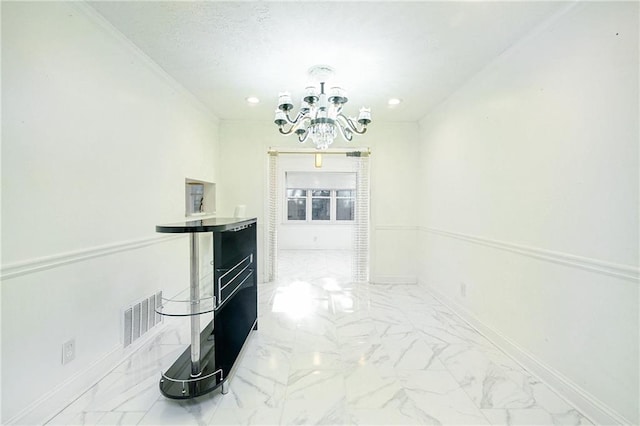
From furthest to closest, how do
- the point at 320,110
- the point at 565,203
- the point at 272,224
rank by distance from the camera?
the point at 272,224
the point at 320,110
the point at 565,203

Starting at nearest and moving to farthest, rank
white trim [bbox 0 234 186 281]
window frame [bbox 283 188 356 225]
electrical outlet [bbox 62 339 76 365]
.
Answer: white trim [bbox 0 234 186 281] → electrical outlet [bbox 62 339 76 365] → window frame [bbox 283 188 356 225]

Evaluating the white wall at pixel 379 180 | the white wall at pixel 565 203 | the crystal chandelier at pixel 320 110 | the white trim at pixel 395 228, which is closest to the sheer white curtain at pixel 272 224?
the white wall at pixel 379 180

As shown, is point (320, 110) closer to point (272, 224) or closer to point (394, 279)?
point (272, 224)

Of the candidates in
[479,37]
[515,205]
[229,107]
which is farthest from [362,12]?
[229,107]

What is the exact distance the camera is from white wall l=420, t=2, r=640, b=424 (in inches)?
57.4

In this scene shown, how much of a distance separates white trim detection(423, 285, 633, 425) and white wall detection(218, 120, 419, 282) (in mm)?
1653

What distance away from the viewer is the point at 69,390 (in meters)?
1.69

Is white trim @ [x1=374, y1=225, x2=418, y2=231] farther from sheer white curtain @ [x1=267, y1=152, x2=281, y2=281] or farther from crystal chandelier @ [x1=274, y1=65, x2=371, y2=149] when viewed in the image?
crystal chandelier @ [x1=274, y1=65, x2=371, y2=149]

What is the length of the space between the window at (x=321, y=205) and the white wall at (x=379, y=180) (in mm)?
3518

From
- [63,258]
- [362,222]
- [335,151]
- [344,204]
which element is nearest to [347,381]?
[63,258]

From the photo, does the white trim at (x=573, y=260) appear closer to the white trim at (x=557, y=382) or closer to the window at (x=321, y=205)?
the white trim at (x=557, y=382)

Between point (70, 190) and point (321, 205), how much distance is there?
6.36 metres

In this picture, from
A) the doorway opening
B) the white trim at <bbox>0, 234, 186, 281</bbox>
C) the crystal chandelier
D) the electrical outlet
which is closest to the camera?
the white trim at <bbox>0, 234, 186, 281</bbox>

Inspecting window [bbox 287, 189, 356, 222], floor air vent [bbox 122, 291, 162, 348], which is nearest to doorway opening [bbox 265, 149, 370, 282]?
window [bbox 287, 189, 356, 222]
